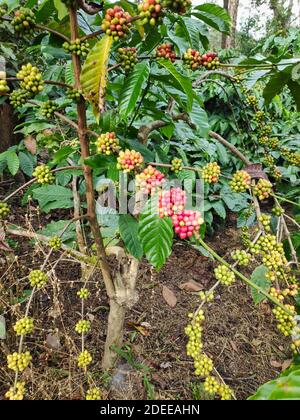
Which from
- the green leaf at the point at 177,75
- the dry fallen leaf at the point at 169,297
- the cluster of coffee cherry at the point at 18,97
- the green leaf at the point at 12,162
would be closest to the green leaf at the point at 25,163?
the green leaf at the point at 12,162

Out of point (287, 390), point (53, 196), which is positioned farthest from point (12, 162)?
point (287, 390)

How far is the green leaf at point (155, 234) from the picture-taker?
830mm

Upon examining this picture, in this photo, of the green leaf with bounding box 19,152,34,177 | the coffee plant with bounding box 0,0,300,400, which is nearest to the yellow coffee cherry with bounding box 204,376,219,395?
the coffee plant with bounding box 0,0,300,400

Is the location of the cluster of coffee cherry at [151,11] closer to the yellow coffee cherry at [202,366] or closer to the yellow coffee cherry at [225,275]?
the yellow coffee cherry at [225,275]

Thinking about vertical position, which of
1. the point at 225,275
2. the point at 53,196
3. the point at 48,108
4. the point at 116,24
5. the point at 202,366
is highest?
the point at 116,24

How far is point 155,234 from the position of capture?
2.75ft

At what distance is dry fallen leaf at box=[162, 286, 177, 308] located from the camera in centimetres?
238

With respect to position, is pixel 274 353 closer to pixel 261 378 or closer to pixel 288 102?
pixel 261 378

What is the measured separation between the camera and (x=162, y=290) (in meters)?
2.48

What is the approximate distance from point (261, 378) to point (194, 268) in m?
1.08

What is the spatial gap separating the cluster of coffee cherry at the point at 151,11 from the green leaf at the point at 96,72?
0.39ft

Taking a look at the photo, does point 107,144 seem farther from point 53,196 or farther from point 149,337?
point 149,337

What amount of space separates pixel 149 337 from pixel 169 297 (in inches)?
16.5
